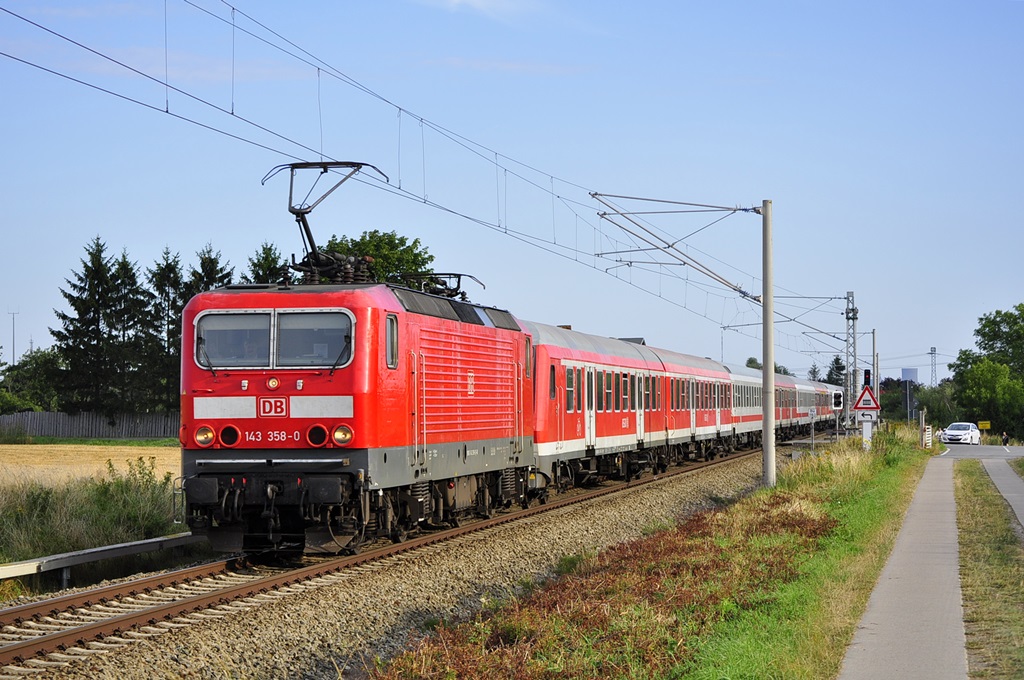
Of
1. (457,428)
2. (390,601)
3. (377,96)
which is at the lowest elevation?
(390,601)

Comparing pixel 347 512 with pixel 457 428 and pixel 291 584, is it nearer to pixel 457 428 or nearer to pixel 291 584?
pixel 291 584

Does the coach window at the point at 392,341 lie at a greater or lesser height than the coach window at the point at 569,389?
greater

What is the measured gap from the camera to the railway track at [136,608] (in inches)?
362

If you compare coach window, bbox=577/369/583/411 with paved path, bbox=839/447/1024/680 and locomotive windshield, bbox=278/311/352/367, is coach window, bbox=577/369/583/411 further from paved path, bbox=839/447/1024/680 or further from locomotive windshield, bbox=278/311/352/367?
locomotive windshield, bbox=278/311/352/367

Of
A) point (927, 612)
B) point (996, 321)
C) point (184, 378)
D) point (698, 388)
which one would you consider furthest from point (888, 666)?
point (996, 321)

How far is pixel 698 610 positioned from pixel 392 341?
5.49 metres

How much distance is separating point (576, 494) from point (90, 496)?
11.2 metres

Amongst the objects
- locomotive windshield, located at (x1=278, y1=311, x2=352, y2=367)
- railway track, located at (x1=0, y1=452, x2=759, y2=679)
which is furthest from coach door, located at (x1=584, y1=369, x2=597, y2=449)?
locomotive windshield, located at (x1=278, y1=311, x2=352, y2=367)

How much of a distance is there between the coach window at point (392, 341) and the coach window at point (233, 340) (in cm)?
141

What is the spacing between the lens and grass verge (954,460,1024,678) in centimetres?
837

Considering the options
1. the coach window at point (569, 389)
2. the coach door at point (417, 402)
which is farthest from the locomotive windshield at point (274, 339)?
the coach window at point (569, 389)

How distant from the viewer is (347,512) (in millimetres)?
13664

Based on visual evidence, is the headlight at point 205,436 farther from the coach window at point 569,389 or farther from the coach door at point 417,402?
the coach window at point 569,389

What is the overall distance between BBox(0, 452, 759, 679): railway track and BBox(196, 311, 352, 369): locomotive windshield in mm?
2387
